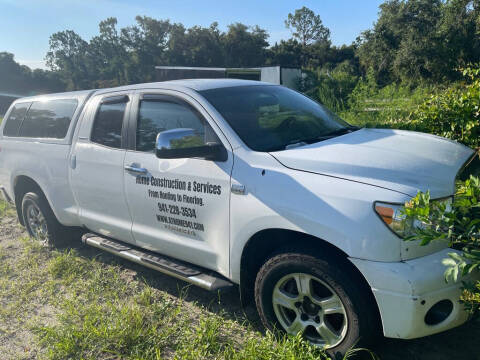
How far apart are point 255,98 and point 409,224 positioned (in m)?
1.80

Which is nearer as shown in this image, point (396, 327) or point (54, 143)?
point (396, 327)

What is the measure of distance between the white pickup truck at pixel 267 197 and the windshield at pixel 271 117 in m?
0.02

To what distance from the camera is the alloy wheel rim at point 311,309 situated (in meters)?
2.53

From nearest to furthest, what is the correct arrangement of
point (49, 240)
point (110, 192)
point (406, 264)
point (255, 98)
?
point (406, 264) < point (255, 98) < point (110, 192) < point (49, 240)

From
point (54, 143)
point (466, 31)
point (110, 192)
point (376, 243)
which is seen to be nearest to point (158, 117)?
point (110, 192)

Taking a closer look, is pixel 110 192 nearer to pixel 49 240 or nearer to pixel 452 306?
pixel 49 240

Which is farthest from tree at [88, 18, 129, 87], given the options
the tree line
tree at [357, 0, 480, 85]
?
tree at [357, 0, 480, 85]

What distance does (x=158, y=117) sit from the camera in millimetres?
3551

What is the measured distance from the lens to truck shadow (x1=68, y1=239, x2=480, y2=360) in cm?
269

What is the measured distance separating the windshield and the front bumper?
1.16m

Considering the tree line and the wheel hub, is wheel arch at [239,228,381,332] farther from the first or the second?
the tree line

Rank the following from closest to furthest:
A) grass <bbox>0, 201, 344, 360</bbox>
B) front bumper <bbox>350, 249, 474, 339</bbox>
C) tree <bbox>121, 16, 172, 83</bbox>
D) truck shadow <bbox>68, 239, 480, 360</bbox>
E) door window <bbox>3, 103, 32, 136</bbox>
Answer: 1. front bumper <bbox>350, 249, 474, 339</bbox>
2. truck shadow <bbox>68, 239, 480, 360</bbox>
3. grass <bbox>0, 201, 344, 360</bbox>
4. door window <bbox>3, 103, 32, 136</bbox>
5. tree <bbox>121, 16, 172, 83</bbox>

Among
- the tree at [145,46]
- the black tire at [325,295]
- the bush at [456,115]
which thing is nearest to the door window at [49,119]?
the black tire at [325,295]

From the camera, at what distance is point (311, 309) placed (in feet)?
8.72
